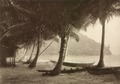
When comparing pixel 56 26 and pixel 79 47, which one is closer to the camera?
pixel 56 26

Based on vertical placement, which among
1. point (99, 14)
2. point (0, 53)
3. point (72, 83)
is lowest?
point (72, 83)

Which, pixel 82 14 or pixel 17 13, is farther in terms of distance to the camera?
pixel 17 13

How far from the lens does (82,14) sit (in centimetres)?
1897

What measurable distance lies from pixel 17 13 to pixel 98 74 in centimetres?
1012

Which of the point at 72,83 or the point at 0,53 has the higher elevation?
the point at 0,53

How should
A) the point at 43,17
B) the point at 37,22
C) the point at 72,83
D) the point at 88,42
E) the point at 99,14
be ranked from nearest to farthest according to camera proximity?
1. the point at 72,83
2. the point at 99,14
3. the point at 43,17
4. the point at 37,22
5. the point at 88,42

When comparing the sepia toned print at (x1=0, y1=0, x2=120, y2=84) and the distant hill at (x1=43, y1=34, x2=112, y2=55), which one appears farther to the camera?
the distant hill at (x1=43, y1=34, x2=112, y2=55)

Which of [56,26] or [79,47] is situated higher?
[56,26]

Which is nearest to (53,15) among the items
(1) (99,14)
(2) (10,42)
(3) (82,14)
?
(3) (82,14)

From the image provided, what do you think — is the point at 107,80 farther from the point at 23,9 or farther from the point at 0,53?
the point at 0,53

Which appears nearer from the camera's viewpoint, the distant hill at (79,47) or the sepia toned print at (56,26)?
the sepia toned print at (56,26)

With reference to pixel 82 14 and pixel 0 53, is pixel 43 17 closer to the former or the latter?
pixel 82 14

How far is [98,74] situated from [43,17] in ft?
25.8

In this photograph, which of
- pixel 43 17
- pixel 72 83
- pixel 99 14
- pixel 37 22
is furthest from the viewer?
pixel 37 22
